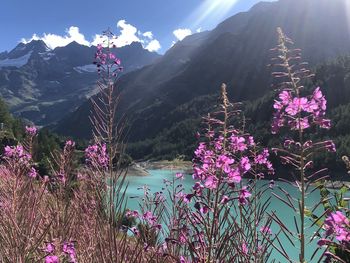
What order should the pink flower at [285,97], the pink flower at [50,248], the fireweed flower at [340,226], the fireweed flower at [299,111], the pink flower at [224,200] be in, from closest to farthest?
the fireweed flower at [340,226] < the pink flower at [224,200] < the fireweed flower at [299,111] < the pink flower at [285,97] < the pink flower at [50,248]

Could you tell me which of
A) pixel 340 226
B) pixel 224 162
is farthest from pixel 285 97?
pixel 340 226

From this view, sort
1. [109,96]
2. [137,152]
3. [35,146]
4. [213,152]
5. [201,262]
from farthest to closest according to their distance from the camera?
[137,152] < [35,146] < [109,96] < [213,152] < [201,262]

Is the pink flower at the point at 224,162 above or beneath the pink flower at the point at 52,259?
above

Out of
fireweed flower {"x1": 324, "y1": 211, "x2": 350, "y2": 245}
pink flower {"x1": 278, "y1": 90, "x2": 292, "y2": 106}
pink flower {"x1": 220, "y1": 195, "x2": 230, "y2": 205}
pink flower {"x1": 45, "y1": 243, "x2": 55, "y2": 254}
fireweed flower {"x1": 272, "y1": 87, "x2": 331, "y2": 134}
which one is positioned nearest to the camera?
fireweed flower {"x1": 324, "y1": 211, "x2": 350, "y2": 245}

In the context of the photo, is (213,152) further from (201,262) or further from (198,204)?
(201,262)

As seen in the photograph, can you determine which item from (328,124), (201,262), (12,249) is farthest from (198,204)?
(12,249)

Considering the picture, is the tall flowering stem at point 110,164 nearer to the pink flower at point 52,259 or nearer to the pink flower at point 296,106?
the pink flower at point 52,259

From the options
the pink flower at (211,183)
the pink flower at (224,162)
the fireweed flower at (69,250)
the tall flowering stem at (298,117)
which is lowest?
the fireweed flower at (69,250)

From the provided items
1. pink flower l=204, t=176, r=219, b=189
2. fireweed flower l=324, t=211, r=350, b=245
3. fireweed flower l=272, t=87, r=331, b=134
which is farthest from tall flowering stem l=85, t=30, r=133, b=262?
fireweed flower l=324, t=211, r=350, b=245

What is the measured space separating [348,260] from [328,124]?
765mm

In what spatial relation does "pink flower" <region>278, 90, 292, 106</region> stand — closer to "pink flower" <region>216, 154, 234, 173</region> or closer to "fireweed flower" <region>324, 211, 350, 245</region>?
"pink flower" <region>216, 154, 234, 173</region>

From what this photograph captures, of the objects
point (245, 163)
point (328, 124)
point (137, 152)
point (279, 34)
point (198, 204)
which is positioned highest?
point (279, 34)

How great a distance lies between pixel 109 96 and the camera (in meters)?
3.07

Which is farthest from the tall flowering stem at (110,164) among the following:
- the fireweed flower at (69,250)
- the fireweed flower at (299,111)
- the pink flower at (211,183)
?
the fireweed flower at (299,111)
